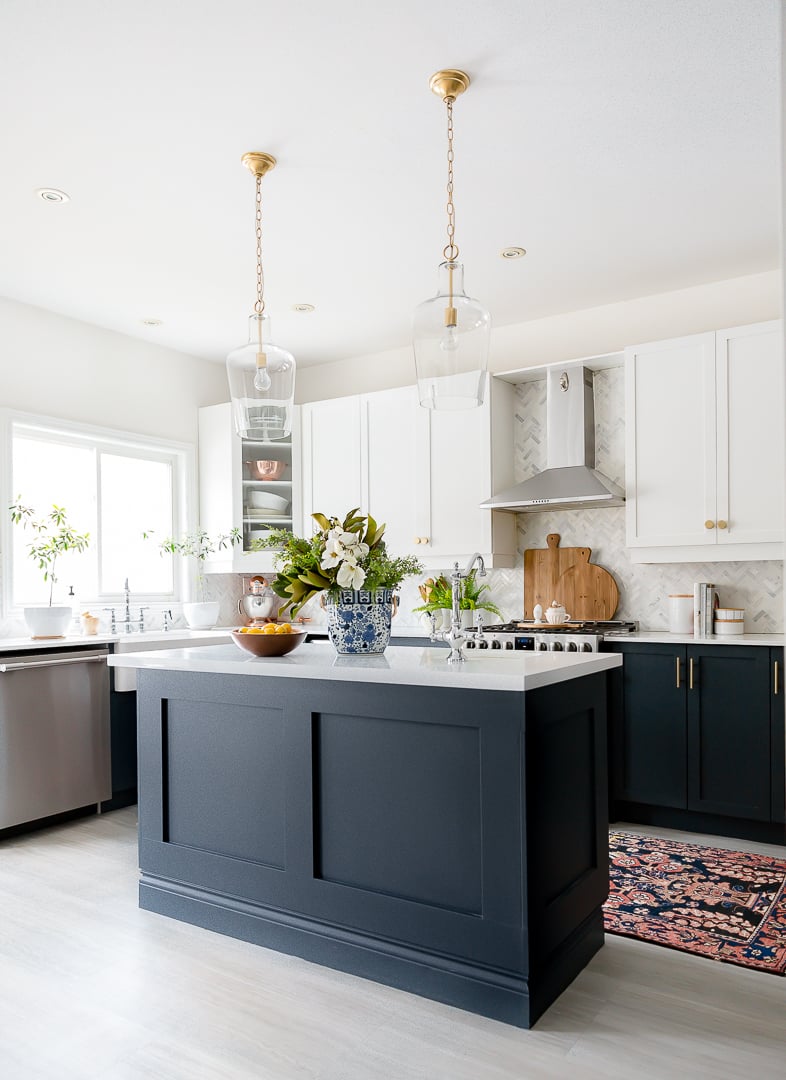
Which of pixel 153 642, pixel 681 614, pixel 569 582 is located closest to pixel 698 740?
pixel 681 614

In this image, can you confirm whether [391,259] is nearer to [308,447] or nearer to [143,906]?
[308,447]

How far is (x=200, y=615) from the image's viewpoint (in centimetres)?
527

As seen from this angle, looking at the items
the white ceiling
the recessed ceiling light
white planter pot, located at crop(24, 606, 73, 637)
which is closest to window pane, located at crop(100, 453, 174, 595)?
white planter pot, located at crop(24, 606, 73, 637)

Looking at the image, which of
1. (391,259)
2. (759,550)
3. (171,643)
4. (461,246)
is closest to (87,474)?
(171,643)

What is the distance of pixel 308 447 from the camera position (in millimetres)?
5500

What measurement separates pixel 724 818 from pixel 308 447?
3317 mm

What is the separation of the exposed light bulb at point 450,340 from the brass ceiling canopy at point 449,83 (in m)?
0.84

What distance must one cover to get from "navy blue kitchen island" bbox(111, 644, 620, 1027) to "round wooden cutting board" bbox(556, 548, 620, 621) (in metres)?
1.99

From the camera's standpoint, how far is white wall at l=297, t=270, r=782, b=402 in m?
4.25

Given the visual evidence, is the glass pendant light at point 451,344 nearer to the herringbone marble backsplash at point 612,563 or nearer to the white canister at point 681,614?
the white canister at point 681,614

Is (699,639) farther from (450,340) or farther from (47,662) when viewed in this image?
(47,662)

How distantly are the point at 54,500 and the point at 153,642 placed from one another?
3.54 feet

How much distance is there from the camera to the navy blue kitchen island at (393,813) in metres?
2.20

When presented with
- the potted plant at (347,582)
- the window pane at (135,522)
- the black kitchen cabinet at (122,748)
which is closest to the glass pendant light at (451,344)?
Answer: the potted plant at (347,582)
